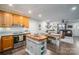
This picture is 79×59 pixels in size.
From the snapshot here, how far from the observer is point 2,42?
2.12m

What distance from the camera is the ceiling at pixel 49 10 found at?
2082 millimetres

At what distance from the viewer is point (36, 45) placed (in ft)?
7.10

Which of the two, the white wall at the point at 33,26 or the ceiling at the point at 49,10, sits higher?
the ceiling at the point at 49,10

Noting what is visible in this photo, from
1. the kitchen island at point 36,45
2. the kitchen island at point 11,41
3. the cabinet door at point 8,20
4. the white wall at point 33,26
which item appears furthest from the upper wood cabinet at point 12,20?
the kitchen island at point 36,45

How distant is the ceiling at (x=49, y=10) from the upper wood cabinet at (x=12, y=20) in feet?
0.46

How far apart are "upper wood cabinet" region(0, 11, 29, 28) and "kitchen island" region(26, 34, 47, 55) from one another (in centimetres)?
42

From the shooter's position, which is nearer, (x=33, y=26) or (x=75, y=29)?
(x=75, y=29)

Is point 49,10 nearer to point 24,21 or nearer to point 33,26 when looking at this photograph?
point 33,26

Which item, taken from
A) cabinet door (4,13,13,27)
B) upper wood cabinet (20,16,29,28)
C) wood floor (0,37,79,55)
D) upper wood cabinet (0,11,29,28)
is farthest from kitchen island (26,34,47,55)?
cabinet door (4,13,13,27)

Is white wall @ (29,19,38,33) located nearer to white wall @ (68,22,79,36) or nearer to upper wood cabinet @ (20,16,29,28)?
upper wood cabinet @ (20,16,29,28)

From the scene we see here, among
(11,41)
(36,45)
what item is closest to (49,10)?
(36,45)

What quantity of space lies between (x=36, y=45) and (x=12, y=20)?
93 centimetres

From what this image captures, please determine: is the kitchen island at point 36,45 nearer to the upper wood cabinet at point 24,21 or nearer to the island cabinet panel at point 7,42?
the upper wood cabinet at point 24,21

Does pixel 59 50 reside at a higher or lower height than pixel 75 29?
lower
